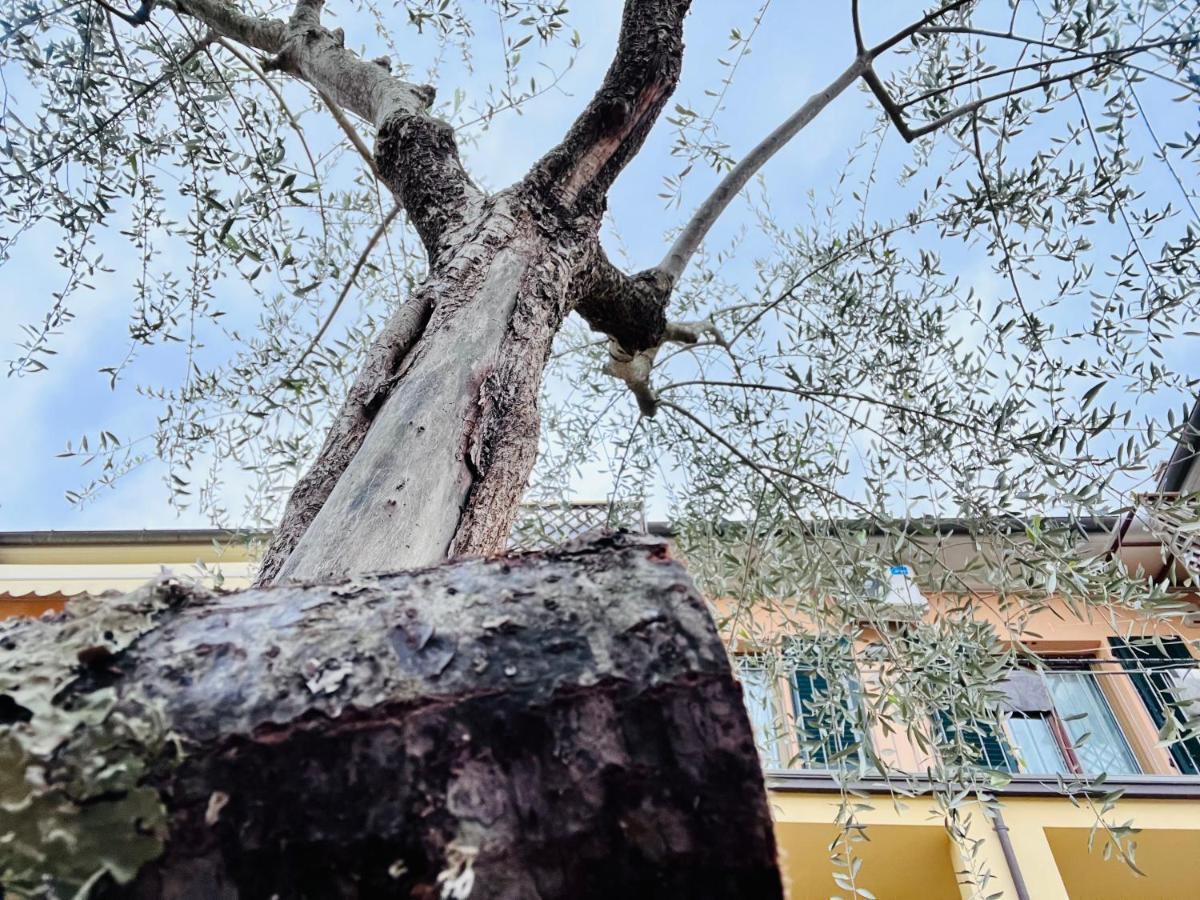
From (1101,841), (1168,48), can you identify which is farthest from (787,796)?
(1168,48)

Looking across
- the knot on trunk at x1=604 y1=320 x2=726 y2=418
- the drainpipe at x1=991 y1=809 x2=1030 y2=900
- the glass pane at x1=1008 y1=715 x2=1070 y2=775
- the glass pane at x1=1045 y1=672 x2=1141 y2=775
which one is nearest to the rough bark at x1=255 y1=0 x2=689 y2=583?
the knot on trunk at x1=604 y1=320 x2=726 y2=418

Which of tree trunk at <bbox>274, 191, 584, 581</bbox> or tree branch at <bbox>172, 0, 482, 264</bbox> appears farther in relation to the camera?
tree branch at <bbox>172, 0, 482, 264</bbox>

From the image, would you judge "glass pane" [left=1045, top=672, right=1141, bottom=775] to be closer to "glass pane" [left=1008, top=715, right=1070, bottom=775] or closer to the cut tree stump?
"glass pane" [left=1008, top=715, right=1070, bottom=775]

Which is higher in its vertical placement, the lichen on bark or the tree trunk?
the tree trunk

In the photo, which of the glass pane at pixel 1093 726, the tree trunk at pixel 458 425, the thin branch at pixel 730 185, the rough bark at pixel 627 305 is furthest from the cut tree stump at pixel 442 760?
the glass pane at pixel 1093 726

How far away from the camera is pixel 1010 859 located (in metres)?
4.18

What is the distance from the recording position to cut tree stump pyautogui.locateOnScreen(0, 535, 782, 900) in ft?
1.27

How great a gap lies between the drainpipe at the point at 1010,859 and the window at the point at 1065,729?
150 cm

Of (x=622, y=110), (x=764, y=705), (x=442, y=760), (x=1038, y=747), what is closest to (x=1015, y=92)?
(x=622, y=110)

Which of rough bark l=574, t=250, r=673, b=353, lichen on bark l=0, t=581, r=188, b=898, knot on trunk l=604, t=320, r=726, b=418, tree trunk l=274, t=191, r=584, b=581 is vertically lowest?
lichen on bark l=0, t=581, r=188, b=898

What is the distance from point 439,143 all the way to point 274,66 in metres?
1.17

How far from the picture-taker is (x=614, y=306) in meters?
2.33

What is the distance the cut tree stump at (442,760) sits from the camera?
39cm

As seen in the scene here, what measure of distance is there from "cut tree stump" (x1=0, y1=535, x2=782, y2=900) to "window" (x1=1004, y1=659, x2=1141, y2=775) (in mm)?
6227
